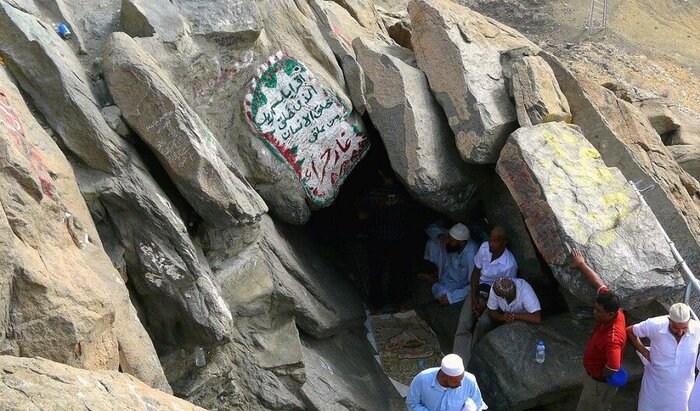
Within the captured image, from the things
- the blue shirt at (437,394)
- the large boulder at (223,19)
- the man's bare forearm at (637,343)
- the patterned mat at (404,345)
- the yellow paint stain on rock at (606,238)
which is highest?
the large boulder at (223,19)

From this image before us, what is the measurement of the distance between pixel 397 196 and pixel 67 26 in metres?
5.21

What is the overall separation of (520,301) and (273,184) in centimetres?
344

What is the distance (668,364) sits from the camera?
25.2ft

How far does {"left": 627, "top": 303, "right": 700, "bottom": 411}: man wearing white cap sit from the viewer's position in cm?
756

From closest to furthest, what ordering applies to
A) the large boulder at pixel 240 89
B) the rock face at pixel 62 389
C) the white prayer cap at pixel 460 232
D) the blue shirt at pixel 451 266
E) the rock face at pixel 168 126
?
the rock face at pixel 62 389
the rock face at pixel 168 126
the large boulder at pixel 240 89
the white prayer cap at pixel 460 232
the blue shirt at pixel 451 266

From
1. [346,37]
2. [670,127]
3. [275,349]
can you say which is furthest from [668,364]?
[670,127]

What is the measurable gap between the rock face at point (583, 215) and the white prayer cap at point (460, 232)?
4.25ft

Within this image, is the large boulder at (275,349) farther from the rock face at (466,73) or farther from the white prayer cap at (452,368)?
the rock face at (466,73)

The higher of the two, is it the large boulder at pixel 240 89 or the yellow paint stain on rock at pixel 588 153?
the large boulder at pixel 240 89

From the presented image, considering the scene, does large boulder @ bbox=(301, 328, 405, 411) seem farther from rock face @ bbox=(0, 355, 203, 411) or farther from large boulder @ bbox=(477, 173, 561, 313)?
rock face @ bbox=(0, 355, 203, 411)

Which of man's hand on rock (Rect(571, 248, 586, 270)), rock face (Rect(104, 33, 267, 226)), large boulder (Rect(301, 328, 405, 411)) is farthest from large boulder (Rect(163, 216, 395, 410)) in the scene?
man's hand on rock (Rect(571, 248, 586, 270))

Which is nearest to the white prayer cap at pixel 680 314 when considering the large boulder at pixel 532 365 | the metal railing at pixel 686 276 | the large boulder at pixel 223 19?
the metal railing at pixel 686 276

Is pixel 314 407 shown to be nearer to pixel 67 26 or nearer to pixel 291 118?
pixel 291 118

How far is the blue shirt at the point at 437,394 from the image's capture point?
7395 millimetres
